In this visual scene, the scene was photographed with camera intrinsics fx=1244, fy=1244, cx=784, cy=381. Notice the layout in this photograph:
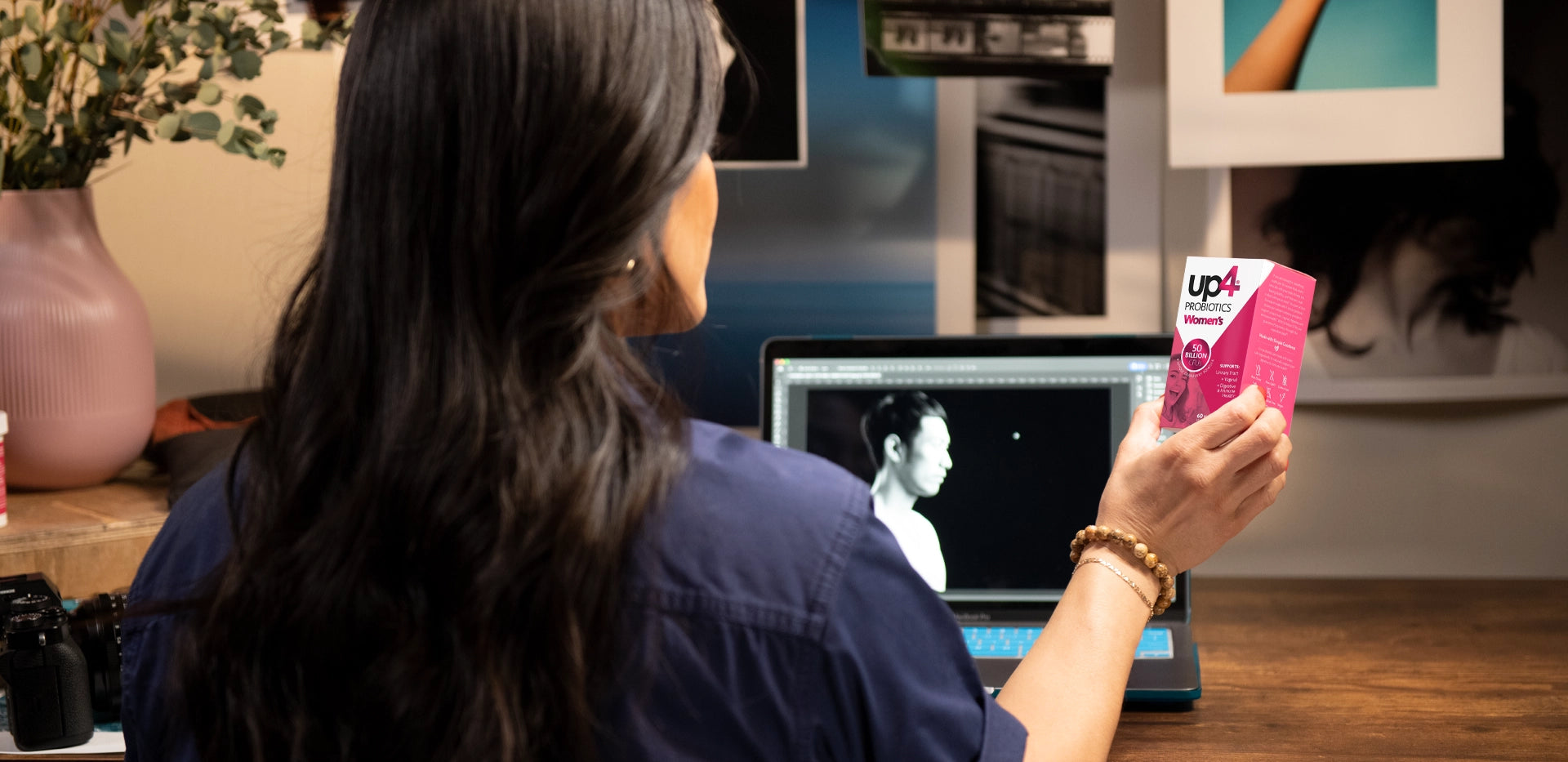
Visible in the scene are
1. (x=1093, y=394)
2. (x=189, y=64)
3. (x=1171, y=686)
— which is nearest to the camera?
(x=1171, y=686)

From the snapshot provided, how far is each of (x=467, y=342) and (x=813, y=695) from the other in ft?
0.67

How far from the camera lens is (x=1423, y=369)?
1.24 metres

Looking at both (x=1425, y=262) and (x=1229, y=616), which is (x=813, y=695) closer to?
(x=1229, y=616)

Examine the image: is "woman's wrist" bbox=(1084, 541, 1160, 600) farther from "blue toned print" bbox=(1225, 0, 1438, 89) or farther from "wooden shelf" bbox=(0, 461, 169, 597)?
"wooden shelf" bbox=(0, 461, 169, 597)

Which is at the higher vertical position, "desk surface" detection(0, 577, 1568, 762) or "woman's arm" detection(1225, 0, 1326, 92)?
"woman's arm" detection(1225, 0, 1326, 92)

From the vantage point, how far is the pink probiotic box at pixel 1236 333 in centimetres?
76

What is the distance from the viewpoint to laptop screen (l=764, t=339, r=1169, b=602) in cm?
108

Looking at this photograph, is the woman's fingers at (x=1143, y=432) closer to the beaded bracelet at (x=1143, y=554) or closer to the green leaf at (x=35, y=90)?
the beaded bracelet at (x=1143, y=554)

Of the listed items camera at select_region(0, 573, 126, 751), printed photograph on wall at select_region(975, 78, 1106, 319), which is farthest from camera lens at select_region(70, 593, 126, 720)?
printed photograph on wall at select_region(975, 78, 1106, 319)

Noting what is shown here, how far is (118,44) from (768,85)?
0.59 metres

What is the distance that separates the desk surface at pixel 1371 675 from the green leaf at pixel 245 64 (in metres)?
0.60

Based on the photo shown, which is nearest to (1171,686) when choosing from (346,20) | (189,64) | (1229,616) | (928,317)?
(1229,616)

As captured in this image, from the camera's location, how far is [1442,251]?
48.0 inches

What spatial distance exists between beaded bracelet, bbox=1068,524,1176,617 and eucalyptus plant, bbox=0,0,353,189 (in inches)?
31.2
